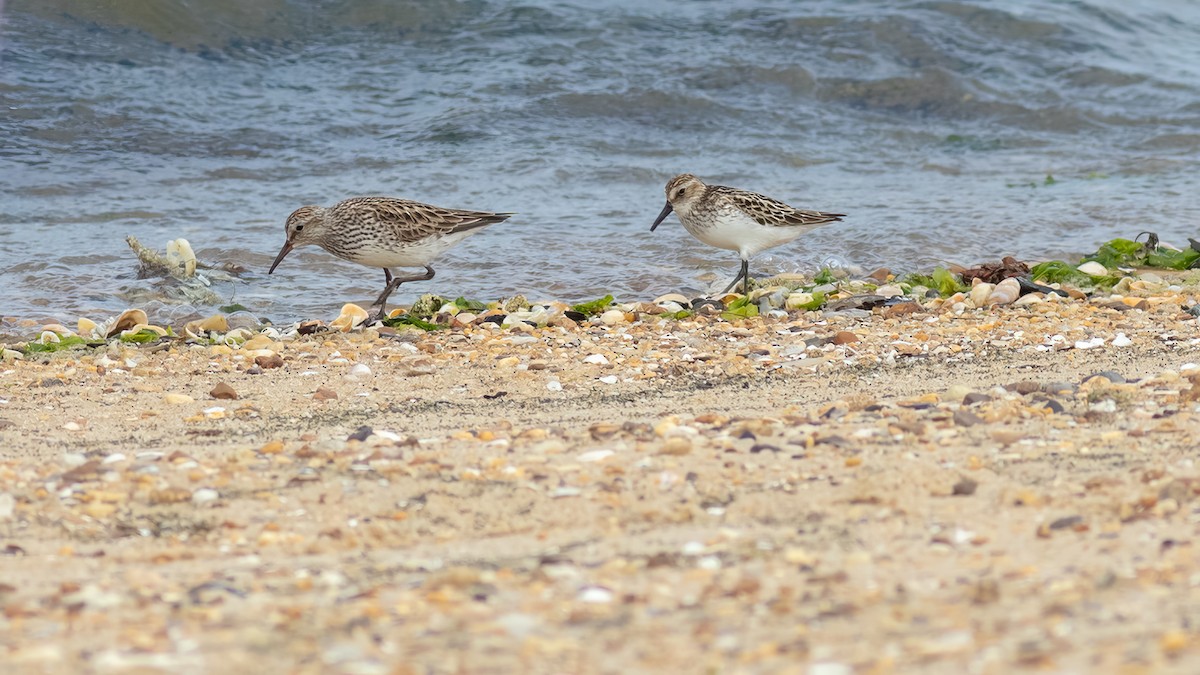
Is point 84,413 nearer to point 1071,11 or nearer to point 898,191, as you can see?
point 898,191

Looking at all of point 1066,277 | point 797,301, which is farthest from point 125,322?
point 1066,277

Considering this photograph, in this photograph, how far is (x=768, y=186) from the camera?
13.8 metres

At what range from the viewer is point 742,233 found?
31.3 feet

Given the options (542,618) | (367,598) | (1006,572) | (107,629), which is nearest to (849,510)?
(1006,572)

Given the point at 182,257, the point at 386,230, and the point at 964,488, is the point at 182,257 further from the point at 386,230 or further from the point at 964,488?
the point at 964,488

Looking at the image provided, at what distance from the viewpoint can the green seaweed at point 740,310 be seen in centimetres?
871

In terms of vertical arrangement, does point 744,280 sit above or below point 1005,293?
below

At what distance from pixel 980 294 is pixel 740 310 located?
152 cm

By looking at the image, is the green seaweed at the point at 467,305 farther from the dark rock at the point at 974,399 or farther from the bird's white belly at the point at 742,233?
the dark rock at the point at 974,399

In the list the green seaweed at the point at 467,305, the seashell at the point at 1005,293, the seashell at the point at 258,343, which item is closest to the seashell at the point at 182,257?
the seashell at the point at 258,343

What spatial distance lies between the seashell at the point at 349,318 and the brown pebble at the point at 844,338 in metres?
3.09

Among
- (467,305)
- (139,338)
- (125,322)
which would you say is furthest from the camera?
(467,305)

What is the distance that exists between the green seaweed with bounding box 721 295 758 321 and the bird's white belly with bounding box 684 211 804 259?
697mm

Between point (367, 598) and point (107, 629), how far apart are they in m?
0.64
